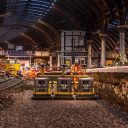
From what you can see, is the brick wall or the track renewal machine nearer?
the brick wall

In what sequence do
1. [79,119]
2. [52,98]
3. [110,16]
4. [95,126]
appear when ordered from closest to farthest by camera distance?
[95,126], [79,119], [52,98], [110,16]

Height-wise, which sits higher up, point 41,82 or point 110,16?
point 110,16

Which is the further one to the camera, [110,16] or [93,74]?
[110,16]

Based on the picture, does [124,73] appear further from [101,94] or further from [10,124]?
[101,94]

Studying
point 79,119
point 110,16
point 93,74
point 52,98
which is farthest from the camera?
point 110,16

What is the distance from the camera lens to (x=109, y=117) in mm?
17547

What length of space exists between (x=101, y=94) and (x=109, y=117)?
13340 mm

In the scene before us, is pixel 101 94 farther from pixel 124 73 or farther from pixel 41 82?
pixel 124 73

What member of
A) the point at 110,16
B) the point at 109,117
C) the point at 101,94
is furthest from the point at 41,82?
the point at 110,16

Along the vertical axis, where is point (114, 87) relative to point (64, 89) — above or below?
above

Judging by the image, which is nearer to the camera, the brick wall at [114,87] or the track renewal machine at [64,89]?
the brick wall at [114,87]

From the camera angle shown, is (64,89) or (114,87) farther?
(64,89)

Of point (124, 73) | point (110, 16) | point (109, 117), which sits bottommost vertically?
point (109, 117)

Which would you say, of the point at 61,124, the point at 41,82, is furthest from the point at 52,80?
the point at 61,124
